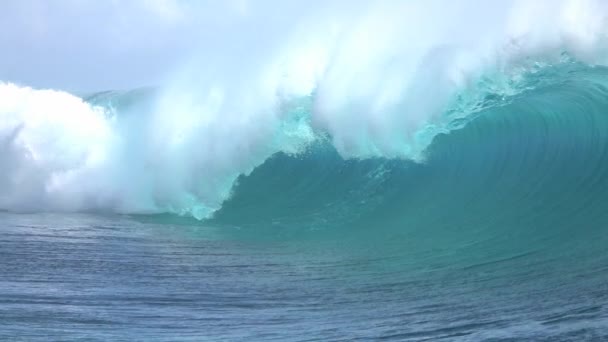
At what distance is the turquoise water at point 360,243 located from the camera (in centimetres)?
866

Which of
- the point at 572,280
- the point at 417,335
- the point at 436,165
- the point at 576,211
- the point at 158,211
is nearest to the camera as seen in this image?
the point at 417,335

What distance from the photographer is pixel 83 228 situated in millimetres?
16219

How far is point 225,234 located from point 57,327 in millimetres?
7386

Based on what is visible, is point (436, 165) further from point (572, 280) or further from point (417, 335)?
point (417, 335)

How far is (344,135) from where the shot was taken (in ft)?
62.4

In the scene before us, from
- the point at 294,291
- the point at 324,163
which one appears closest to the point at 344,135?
the point at 324,163

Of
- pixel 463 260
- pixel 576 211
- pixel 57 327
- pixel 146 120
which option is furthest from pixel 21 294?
pixel 146 120

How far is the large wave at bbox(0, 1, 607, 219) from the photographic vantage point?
16.8 meters

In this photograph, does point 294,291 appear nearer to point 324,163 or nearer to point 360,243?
point 360,243

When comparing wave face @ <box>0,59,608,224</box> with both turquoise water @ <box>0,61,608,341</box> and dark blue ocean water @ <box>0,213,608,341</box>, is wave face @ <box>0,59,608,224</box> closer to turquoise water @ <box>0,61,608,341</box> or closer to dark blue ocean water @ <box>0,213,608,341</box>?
turquoise water @ <box>0,61,608,341</box>

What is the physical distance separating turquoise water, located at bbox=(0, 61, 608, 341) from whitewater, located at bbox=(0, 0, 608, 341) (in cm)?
4

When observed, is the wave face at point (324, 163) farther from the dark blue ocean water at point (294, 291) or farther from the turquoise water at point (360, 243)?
the dark blue ocean water at point (294, 291)

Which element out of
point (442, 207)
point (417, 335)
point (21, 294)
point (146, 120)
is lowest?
point (417, 335)

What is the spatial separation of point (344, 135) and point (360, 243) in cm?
516
